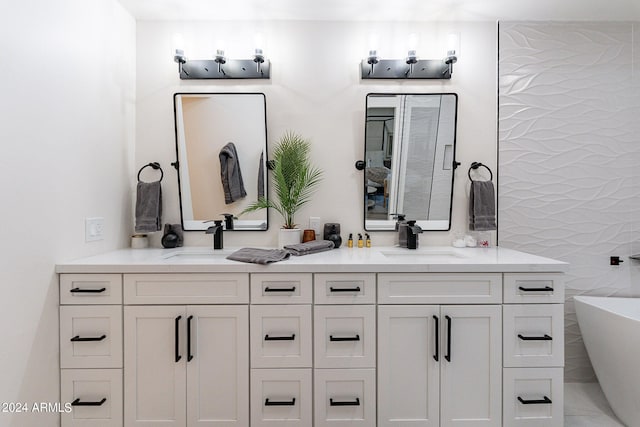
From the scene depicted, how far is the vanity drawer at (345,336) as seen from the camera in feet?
5.29

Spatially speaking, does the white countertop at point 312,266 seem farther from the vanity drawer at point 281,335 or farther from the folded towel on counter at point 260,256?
the vanity drawer at point 281,335

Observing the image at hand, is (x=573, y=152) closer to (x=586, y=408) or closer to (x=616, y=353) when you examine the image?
(x=616, y=353)

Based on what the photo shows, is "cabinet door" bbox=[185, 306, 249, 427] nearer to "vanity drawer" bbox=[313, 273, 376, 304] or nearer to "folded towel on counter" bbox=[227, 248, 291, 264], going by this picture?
"folded towel on counter" bbox=[227, 248, 291, 264]

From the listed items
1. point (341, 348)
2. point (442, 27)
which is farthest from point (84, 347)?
point (442, 27)

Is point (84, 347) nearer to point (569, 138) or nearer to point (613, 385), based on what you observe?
point (613, 385)

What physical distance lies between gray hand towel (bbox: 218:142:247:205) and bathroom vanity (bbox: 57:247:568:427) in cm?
69

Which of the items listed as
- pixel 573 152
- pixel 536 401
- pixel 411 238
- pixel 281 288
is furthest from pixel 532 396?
pixel 573 152

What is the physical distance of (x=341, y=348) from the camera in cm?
162

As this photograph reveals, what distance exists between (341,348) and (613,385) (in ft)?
5.22

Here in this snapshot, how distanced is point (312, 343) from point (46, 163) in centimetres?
145

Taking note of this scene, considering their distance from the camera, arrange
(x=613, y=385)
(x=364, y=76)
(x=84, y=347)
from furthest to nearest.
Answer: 1. (x=364, y=76)
2. (x=613, y=385)
3. (x=84, y=347)

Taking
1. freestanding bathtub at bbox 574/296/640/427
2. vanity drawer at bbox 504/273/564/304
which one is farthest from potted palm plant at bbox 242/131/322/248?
freestanding bathtub at bbox 574/296/640/427

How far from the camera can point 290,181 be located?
2152 millimetres

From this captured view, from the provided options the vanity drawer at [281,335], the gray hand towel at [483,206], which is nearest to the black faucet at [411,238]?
the gray hand towel at [483,206]
